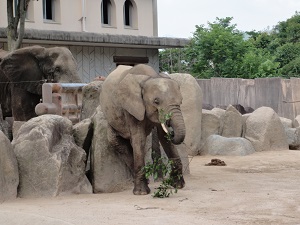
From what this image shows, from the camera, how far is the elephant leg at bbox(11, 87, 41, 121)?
15211 mm

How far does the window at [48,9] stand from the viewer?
77.4 ft

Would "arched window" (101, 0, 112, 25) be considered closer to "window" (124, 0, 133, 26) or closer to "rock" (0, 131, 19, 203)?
"window" (124, 0, 133, 26)

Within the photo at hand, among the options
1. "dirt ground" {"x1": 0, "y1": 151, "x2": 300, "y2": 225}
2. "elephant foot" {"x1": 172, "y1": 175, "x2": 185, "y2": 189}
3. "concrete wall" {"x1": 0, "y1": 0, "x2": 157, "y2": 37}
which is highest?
"concrete wall" {"x1": 0, "y1": 0, "x2": 157, "y2": 37}

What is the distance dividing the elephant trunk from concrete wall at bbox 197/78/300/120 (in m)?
11.8

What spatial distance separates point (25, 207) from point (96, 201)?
0.94 metres

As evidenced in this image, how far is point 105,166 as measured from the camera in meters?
10.3

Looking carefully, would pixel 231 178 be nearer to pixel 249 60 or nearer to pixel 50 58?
pixel 50 58

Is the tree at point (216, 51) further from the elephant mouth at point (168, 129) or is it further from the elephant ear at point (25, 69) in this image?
the elephant mouth at point (168, 129)

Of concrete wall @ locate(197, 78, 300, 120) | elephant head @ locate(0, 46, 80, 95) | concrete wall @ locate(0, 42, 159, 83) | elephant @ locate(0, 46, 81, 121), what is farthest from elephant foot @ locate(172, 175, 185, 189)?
concrete wall @ locate(0, 42, 159, 83)

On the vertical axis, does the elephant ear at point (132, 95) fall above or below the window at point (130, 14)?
below

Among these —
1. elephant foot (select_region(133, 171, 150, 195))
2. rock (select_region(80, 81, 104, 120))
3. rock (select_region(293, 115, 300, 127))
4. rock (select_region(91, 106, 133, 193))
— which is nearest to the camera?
elephant foot (select_region(133, 171, 150, 195))

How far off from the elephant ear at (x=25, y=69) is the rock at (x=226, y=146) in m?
3.74

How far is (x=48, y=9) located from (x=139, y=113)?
15.0m

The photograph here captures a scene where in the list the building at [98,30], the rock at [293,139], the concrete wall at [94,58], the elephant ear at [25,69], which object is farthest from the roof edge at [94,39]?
the rock at [293,139]
